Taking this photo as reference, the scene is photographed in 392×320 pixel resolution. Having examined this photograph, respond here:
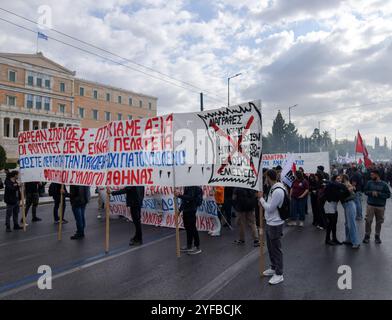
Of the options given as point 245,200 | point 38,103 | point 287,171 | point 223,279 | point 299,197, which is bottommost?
point 223,279

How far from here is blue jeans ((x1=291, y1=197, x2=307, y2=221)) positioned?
33.6 feet

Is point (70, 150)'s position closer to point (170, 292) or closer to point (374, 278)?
point (170, 292)

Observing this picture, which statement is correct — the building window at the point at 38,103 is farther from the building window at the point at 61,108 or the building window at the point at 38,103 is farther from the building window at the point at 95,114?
the building window at the point at 95,114

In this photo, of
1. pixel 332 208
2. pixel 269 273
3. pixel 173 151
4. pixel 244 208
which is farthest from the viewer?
pixel 244 208

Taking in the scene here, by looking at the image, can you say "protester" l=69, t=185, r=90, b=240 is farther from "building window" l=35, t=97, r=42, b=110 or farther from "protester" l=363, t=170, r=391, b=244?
"building window" l=35, t=97, r=42, b=110

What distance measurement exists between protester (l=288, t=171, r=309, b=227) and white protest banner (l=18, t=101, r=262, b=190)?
15.0 ft

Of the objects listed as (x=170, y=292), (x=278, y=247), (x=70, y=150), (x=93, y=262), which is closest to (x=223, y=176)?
(x=278, y=247)

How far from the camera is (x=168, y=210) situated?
391 inches

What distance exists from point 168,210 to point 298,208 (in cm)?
394

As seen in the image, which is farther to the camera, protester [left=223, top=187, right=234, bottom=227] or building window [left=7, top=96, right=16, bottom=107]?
building window [left=7, top=96, right=16, bottom=107]

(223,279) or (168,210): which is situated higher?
(168,210)

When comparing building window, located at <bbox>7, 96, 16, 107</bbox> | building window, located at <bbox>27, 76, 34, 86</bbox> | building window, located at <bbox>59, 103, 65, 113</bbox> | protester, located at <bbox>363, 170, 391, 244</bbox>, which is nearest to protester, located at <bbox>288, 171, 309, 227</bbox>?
protester, located at <bbox>363, 170, 391, 244</bbox>

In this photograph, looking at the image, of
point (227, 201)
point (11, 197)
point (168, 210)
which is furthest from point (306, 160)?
point (11, 197)

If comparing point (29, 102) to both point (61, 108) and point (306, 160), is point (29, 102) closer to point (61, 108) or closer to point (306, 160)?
point (61, 108)
